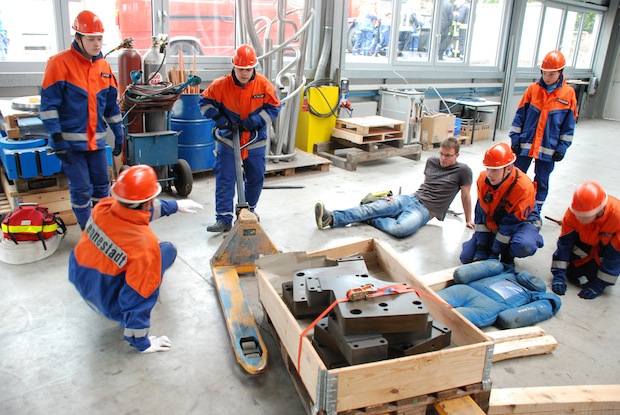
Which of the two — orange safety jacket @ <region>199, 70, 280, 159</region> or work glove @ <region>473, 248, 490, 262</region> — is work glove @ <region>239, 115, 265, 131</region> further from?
work glove @ <region>473, 248, 490, 262</region>

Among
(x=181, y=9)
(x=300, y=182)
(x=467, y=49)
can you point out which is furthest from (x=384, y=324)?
(x=467, y=49)

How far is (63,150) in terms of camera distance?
11.7ft

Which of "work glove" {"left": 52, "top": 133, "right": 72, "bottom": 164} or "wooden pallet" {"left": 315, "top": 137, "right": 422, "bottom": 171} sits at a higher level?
"work glove" {"left": 52, "top": 133, "right": 72, "bottom": 164}

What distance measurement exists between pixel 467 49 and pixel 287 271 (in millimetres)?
8200

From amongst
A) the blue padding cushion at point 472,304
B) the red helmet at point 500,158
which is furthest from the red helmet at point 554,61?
the blue padding cushion at point 472,304

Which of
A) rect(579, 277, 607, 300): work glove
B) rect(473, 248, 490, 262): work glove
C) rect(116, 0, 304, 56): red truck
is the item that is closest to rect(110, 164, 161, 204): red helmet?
rect(473, 248, 490, 262): work glove

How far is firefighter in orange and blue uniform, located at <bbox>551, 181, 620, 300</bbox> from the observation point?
3139mm

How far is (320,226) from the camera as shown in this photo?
4477mm

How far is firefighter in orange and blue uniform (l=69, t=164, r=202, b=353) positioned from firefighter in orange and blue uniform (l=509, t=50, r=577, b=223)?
3.48 metres

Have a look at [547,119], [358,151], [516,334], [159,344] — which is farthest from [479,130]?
[159,344]

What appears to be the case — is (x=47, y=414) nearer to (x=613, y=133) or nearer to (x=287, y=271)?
(x=287, y=271)

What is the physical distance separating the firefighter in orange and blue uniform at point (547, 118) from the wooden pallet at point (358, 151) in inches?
92.0

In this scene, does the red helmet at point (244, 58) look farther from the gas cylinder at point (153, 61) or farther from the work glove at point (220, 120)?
the gas cylinder at point (153, 61)

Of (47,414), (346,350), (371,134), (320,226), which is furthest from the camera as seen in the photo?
(371,134)
